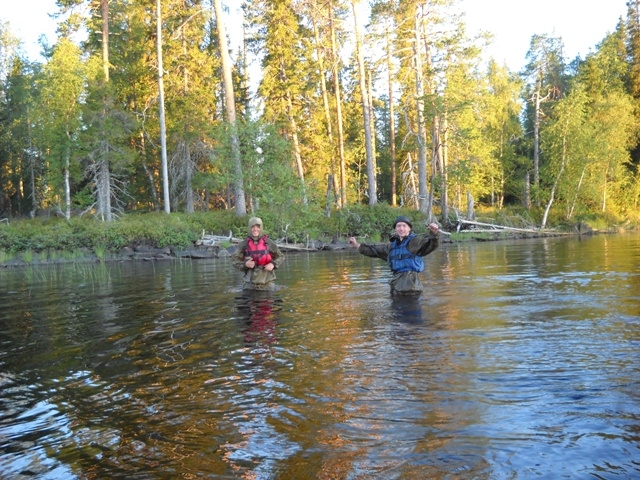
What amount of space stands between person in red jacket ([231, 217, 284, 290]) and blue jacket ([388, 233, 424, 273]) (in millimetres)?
2651

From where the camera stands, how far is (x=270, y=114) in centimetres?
3950

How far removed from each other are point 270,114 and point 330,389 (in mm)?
35809

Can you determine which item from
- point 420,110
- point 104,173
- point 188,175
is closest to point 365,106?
point 420,110

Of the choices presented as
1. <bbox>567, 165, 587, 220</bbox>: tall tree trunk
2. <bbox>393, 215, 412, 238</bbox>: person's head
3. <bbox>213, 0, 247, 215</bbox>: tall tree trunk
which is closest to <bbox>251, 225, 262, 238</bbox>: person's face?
<bbox>393, 215, 412, 238</bbox>: person's head

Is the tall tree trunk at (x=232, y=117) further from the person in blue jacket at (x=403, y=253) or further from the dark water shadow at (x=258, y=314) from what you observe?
the person in blue jacket at (x=403, y=253)

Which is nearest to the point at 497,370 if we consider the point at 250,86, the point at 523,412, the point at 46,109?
the point at 523,412

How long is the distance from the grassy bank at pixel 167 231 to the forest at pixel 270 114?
36.4 inches

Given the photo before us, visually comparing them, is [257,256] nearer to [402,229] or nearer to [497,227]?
[402,229]

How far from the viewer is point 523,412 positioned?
444 centimetres

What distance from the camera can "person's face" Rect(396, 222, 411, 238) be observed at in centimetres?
1062

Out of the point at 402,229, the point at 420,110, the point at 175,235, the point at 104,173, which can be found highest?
the point at 420,110

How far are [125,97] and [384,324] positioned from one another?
40.6 meters

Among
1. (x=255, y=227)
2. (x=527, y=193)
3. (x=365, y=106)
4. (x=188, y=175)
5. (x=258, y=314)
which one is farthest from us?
(x=527, y=193)

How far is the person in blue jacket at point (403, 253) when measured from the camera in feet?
34.5
